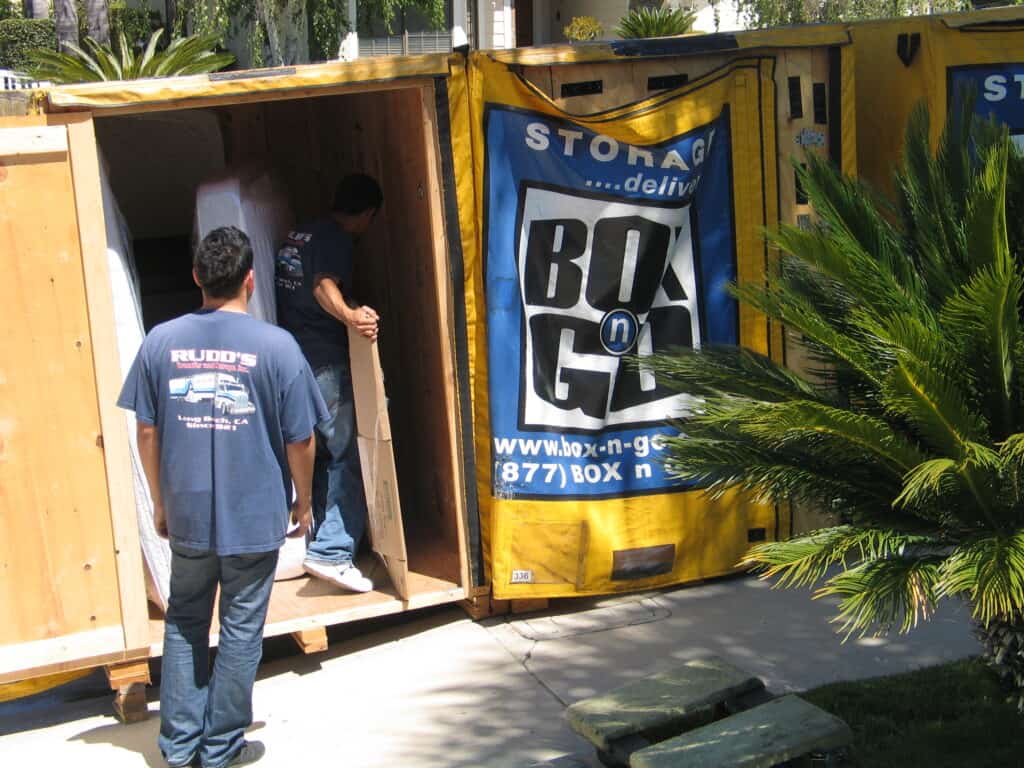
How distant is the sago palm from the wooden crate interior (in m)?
1.67

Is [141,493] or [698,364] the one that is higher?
[698,364]

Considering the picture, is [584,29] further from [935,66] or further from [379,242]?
[935,66]

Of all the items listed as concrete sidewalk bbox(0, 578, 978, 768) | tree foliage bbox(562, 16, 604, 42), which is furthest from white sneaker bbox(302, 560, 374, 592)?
tree foliage bbox(562, 16, 604, 42)

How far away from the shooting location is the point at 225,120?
646cm

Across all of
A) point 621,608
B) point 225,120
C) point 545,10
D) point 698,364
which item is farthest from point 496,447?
point 545,10

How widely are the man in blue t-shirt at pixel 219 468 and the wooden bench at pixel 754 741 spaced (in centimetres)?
139

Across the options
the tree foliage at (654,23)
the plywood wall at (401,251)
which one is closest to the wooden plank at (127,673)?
the plywood wall at (401,251)

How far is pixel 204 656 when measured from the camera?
3969 millimetres

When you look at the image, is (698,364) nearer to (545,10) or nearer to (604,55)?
(604,55)

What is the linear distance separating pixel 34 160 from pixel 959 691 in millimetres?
3894

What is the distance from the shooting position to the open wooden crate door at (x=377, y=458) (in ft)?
15.8

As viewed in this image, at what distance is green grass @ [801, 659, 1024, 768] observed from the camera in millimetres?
3727

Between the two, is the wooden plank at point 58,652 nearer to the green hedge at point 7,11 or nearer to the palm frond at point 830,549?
the palm frond at point 830,549

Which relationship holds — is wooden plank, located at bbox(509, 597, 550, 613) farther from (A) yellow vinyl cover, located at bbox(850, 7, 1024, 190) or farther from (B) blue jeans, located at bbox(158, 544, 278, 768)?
(A) yellow vinyl cover, located at bbox(850, 7, 1024, 190)
